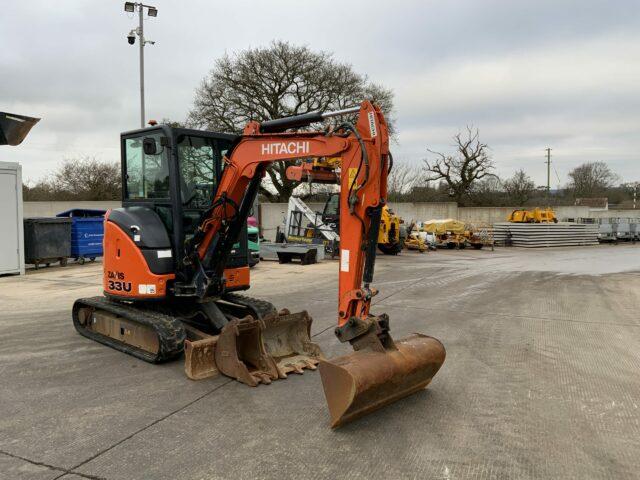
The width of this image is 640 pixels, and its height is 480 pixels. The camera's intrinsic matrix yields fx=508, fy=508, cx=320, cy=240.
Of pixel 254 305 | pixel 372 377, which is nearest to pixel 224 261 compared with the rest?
pixel 254 305

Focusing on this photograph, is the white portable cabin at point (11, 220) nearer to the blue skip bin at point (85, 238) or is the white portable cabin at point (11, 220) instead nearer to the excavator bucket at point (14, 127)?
the blue skip bin at point (85, 238)

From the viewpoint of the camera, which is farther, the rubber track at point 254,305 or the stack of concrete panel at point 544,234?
the stack of concrete panel at point 544,234

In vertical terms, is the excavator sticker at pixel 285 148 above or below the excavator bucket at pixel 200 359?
above

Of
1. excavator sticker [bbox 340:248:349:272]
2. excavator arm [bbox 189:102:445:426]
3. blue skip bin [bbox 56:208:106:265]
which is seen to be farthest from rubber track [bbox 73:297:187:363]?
blue skip bin [bbox 56:208:106:265]

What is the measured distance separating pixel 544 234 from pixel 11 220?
2692 cm

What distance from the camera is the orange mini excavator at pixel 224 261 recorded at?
4.68 meters

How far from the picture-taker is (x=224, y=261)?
21.3ft

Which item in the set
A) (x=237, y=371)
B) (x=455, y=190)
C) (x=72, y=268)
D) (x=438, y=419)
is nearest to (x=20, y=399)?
(x=237, y=371)

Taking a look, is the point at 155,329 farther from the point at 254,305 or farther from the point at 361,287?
the point at 361,287

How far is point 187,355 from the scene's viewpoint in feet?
18.0

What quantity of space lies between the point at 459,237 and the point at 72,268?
19.2 metres

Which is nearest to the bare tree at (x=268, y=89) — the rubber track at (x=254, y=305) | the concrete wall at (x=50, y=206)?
the concrete wall at (x=50, y=206)

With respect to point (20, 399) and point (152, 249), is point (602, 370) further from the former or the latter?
point (20, 399)

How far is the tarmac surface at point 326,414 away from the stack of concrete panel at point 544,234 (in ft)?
73.0
